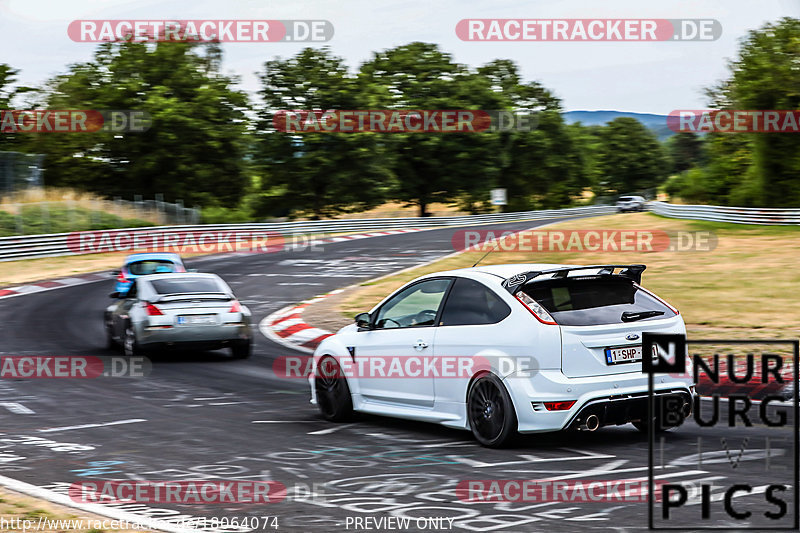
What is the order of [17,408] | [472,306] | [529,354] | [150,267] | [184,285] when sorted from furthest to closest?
[150,267] → [184,285] → [17,408] → [472,306] → [529,354]

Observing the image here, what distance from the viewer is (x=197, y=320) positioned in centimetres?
1487

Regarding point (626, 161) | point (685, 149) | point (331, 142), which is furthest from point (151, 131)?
point (685, 149)

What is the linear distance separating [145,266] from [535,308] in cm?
1462

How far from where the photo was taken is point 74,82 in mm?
60906

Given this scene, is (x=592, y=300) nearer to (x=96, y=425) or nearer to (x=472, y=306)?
(x=472, y=306)

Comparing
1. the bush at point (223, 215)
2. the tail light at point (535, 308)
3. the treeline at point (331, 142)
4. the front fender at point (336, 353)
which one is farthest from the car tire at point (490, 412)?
the bush at point (223, 215)

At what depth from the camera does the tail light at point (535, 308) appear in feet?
26.4

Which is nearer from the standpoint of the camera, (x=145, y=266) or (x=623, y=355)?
(x=623, y=355)

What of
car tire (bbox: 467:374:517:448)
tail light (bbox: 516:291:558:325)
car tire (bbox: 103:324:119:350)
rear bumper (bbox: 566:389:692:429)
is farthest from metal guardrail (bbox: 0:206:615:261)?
rear bumper (bbox: 566:389:692:429)

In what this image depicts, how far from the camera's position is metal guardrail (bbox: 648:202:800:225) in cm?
4178

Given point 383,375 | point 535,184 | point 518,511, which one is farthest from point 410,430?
point 535,184

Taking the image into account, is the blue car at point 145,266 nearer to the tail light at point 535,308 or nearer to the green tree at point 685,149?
the tail light at point 535,308

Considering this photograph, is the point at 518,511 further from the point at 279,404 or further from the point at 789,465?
the point at 279,404

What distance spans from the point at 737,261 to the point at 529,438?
21202mm
